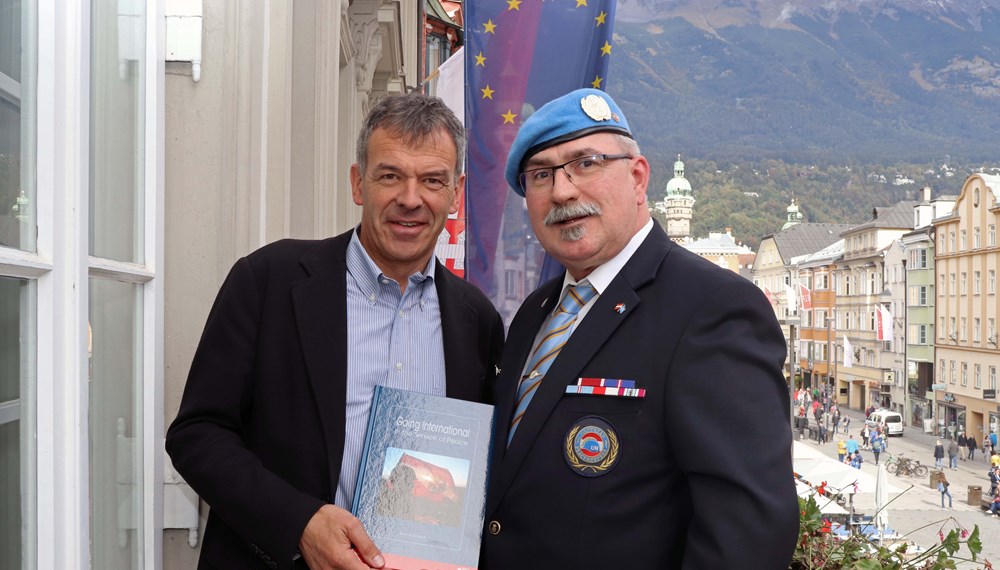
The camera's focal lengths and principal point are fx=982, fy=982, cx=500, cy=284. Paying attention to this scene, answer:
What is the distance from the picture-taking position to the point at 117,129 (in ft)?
6.64

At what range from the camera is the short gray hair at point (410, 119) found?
83.4 inches

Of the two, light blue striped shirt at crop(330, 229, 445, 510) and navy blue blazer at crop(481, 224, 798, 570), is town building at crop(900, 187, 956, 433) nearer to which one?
light blue striped shirt at crop(330, 229, 445, 510)

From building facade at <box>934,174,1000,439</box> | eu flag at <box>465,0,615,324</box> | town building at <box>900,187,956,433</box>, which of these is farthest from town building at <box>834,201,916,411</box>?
eu flag at <box>465,0,615,324</box>

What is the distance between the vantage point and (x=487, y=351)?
2.36 m

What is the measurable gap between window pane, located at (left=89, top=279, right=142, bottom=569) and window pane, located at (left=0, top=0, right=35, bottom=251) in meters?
0.38

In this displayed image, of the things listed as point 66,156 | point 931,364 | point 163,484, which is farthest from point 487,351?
point 931,364

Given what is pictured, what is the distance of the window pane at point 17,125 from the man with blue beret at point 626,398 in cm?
94

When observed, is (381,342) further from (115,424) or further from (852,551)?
(852,551)

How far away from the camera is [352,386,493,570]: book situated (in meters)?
1.84

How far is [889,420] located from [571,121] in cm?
6963

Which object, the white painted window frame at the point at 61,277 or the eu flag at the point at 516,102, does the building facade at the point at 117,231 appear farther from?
the eu flag at the point at 516,102

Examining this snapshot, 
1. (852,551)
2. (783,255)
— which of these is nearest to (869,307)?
(783,255)

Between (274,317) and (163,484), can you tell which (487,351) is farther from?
(163,484)

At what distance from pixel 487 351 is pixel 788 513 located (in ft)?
2.90
